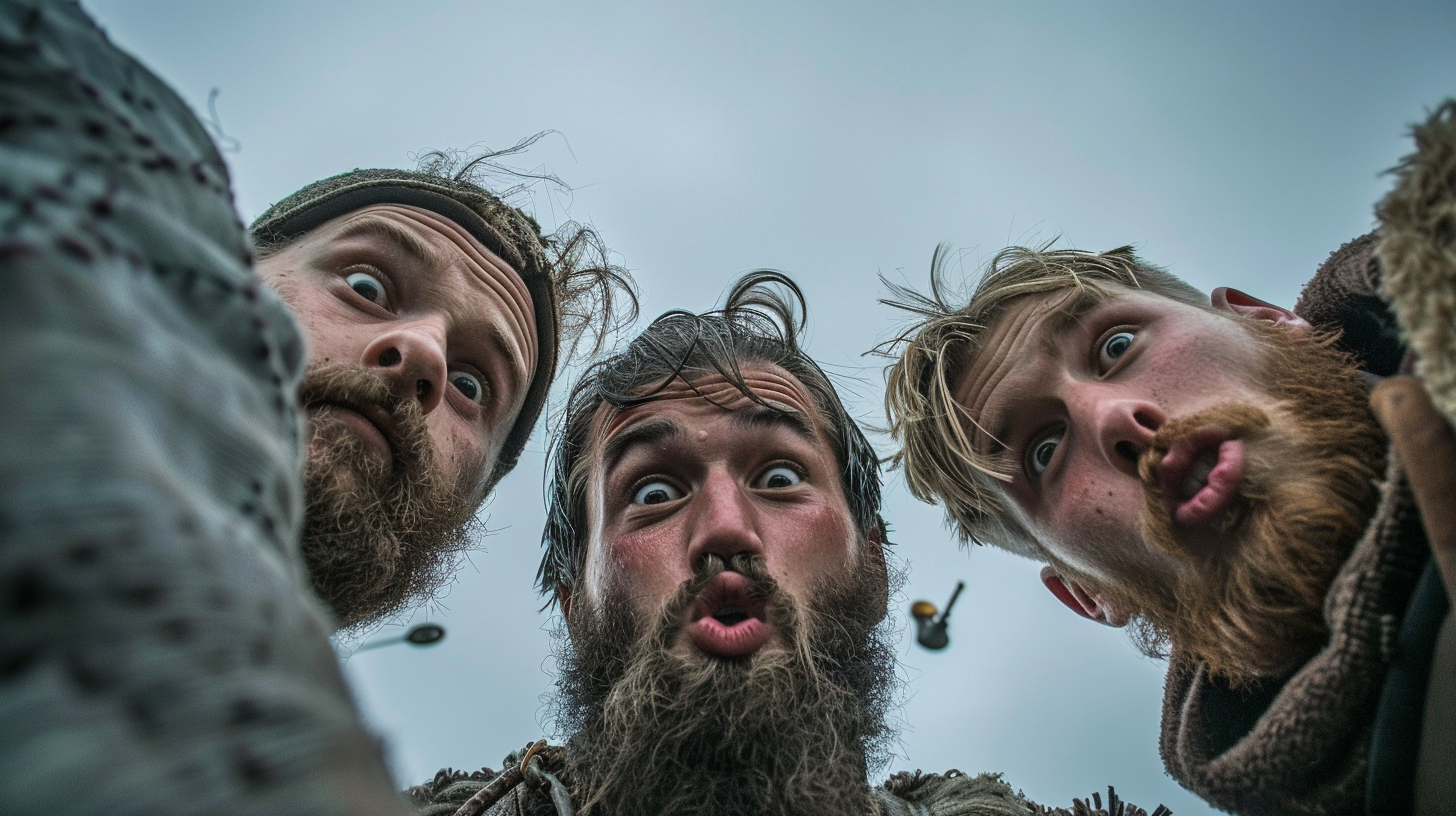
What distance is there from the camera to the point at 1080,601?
3.14m

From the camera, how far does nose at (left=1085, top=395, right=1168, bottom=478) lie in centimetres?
224

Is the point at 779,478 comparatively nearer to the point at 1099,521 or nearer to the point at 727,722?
the point at 727,722

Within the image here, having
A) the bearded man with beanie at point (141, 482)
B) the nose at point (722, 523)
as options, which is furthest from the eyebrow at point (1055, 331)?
the bearded man with beanie at point (141, 482)

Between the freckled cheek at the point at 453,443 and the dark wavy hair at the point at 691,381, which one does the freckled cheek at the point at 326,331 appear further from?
the dark wavy hair at the point at 691,381

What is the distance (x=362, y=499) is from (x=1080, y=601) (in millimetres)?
2317

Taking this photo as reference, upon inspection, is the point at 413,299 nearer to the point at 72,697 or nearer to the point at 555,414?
the point at 555,414

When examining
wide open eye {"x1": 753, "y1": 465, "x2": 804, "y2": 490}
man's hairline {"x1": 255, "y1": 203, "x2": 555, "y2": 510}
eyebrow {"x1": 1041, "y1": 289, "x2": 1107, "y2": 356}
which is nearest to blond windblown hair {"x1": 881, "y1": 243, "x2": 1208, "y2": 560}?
eyebrow {"x1": 1041, "y1": 289, "x2": 1107, "y2": 356}

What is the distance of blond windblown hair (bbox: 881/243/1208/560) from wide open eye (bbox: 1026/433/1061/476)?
0.33ft

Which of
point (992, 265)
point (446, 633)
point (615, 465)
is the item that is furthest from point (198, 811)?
point (446, 633)

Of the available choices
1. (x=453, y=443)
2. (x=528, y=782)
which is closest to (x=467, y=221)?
(x=453, y=443)

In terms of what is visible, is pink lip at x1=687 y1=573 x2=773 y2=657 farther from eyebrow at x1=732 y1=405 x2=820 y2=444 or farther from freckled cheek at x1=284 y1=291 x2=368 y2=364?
freckled cheek at x1=284 y1=291 x2=368 y2=364

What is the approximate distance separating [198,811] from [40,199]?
426 millimetres

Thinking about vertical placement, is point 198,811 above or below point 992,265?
above

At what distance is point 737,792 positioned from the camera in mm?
2434
